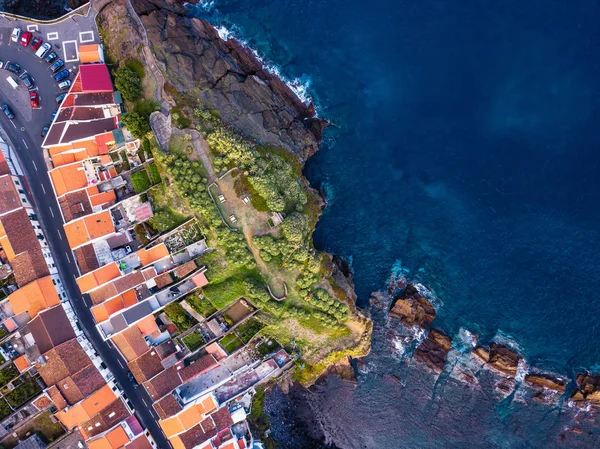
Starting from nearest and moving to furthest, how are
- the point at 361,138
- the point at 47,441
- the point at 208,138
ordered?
the point at 208,138 → the point at 47,441 → the point at 361,138

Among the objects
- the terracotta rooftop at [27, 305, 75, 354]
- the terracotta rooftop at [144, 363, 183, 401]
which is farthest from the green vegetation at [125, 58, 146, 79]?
the terracotta rooftop at [144, 363, 183, 401]

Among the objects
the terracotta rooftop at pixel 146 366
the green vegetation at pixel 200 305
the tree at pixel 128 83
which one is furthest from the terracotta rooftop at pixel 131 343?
the tree at pixel 128 83

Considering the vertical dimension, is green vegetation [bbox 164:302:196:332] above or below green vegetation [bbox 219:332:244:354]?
above

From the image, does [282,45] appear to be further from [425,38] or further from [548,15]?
[548,15]

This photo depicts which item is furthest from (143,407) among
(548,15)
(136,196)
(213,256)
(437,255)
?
(548,15)

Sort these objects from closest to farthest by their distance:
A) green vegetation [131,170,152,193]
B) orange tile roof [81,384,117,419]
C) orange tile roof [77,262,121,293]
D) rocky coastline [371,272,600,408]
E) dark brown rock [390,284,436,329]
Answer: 1. orange tile roof [77,262,121,293]
2. orange tile roof [81,384,117,419]
3. green vegetation [131,170,152,193]
4. rocky coastline [371,272,600,408]
5. dark brown rock [390,284,436,329]

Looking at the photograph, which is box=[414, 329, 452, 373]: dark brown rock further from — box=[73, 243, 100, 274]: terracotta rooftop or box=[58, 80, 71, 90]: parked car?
box=[58, 80, 71, 90]: parked car

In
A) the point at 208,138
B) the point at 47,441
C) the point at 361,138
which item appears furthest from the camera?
the point at 361,138
